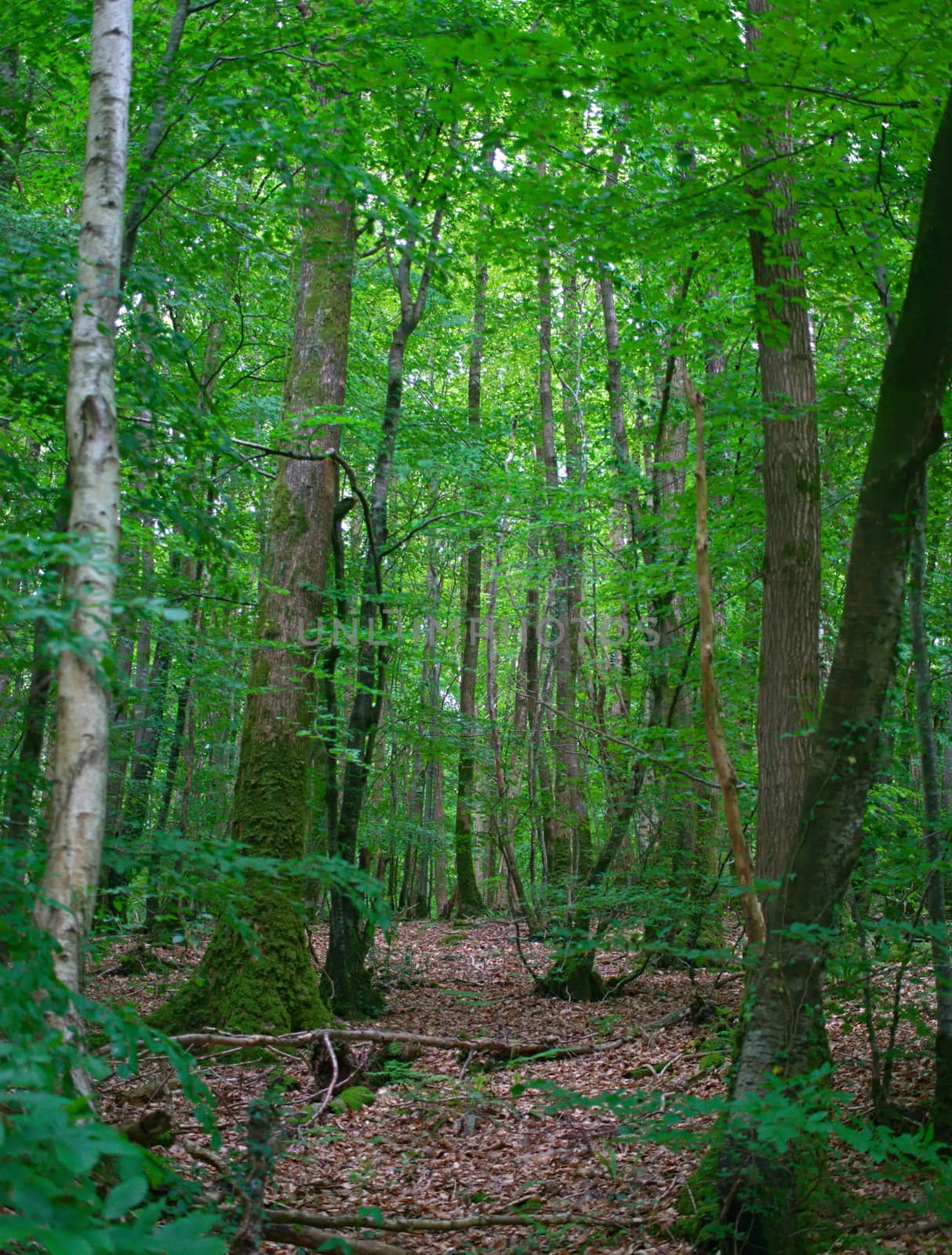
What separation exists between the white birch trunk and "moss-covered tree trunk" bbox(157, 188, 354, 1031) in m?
3.42

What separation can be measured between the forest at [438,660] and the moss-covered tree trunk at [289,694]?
0.04m

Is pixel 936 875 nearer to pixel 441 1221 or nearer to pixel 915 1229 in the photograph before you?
pixel 915 1229

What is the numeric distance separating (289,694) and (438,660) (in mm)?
2485

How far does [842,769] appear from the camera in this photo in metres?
3.93

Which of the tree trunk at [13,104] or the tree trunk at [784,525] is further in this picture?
the tree trunk at [13,104]

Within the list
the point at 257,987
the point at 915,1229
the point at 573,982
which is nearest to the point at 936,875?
the point at 915,1229

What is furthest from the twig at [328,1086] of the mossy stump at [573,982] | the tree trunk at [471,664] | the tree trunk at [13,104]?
the tree trunk at [471,664]

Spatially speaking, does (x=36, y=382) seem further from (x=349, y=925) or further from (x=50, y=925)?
(x=349, y=925)

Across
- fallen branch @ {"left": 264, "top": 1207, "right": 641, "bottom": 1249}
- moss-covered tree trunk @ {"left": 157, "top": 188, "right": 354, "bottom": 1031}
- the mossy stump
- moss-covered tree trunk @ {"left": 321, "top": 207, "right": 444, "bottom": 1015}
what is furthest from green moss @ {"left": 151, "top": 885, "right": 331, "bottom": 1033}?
the mossy stump

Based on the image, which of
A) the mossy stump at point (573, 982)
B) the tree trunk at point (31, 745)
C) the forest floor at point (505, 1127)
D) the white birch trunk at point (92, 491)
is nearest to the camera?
the white birch trunk at point (92, 491)

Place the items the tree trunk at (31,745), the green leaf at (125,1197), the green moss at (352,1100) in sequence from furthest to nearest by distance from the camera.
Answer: the green moss at (352,1100)
the tree trunk at (31,745)
the green leaf at (125,1197)

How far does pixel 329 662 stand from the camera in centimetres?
789

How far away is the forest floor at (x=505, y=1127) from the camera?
4.45m

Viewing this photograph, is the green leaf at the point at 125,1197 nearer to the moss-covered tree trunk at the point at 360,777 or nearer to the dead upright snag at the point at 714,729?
the dead upright snag at the point at 714,729
